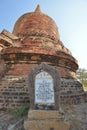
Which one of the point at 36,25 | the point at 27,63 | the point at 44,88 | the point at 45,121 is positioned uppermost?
the point at 36,25

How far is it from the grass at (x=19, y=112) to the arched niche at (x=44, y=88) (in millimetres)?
632

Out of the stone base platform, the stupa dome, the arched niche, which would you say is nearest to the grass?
the arched niche

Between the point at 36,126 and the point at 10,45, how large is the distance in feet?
13.1

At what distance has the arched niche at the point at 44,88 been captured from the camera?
209 inches

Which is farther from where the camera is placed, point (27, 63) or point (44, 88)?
point (27, 63)

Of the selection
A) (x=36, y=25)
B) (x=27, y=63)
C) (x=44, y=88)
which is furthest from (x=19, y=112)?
(x=36, y=25)

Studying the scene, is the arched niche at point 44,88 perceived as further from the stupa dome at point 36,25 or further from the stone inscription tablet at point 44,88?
Answer: the stupa dome at point 36,25

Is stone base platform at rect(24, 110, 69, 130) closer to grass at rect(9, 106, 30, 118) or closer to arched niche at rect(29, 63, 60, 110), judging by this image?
arched niche at rect(29, 63, 60, 110)

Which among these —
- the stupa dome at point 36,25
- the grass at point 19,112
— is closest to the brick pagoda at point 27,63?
the stupa dome at point 36,25

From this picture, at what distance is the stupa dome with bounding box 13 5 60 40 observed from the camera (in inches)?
363

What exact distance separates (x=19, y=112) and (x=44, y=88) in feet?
3.37

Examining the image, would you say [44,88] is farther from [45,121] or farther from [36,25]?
[36,25]

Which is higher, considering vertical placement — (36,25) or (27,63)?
(36,25)

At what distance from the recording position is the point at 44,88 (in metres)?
5.47
